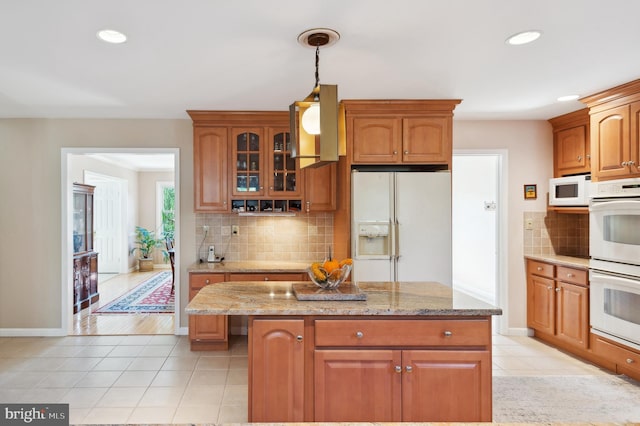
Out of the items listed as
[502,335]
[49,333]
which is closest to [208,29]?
[49,333]

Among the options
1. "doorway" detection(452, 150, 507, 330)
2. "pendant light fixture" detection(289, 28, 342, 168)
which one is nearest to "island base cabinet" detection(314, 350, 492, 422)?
"pendant light fixture" detection(289, 28, 342, 168)

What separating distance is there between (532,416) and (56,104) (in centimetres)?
483

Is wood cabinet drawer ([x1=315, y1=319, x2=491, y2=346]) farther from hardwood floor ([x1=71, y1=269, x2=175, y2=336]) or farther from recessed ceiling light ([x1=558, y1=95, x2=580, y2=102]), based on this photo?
hardwood floor ([x1=71, y1=269, x2=175, y2=336])

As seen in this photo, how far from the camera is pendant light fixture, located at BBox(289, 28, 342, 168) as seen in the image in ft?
5.57

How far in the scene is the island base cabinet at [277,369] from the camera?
1.98m

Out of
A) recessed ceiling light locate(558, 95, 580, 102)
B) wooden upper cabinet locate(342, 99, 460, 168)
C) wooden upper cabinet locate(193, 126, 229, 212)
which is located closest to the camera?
recessed ceiling light locate(558, 95, 580, 102)

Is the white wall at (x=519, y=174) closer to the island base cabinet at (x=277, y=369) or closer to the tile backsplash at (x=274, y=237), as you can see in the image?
the tile backsplash at (x=274, y=237)

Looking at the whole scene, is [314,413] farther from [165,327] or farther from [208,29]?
[165,327]

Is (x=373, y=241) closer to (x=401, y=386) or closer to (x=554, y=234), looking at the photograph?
(x=401, y=386)

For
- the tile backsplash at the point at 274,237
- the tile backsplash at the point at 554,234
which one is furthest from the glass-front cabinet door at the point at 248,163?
the tile backsplash at the point at 554,234

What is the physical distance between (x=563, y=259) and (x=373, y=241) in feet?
6.52

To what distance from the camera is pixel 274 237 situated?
4.30m

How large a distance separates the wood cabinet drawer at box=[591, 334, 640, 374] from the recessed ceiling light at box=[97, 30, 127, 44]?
14.2 feet

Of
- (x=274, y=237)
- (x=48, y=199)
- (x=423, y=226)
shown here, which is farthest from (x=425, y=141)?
(x=48, y=199)
